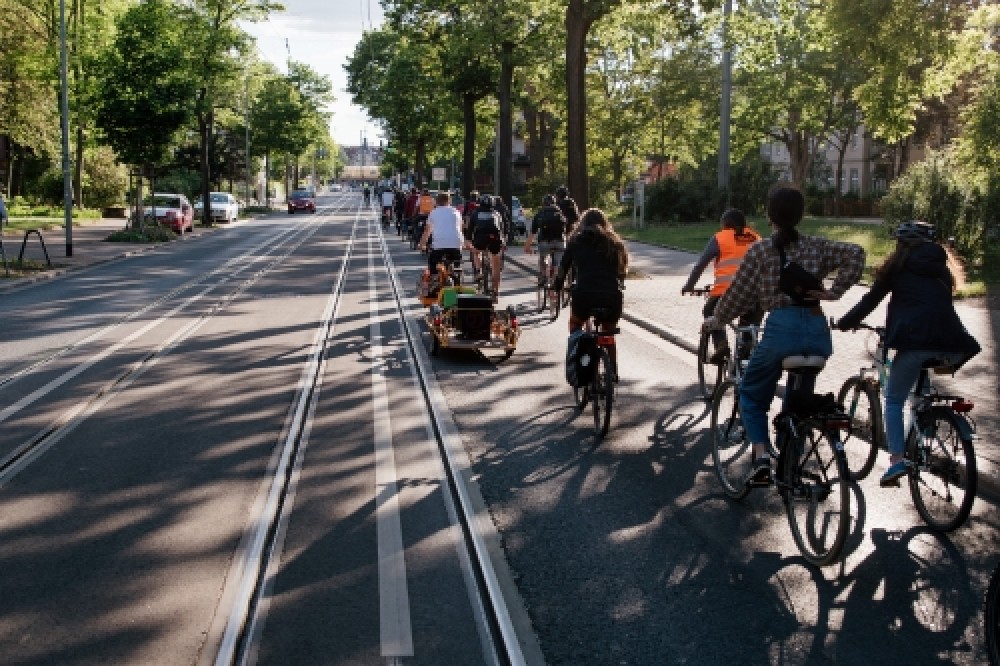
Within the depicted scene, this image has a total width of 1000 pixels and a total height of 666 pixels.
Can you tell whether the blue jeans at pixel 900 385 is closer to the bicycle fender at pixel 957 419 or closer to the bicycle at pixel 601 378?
the bicycle fender at pixel 957 419

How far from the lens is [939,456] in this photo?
5797mm

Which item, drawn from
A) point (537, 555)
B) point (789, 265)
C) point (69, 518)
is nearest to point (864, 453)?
point (789, 265)

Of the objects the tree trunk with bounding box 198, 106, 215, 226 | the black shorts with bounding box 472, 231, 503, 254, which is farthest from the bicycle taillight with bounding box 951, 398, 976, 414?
the tree trunk with bounding box 198, 106, 215, 226

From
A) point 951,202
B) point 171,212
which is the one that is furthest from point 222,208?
point 951,202

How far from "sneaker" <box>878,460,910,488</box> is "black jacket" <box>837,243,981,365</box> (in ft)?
2.20

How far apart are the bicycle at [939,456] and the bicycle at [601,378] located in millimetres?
2202

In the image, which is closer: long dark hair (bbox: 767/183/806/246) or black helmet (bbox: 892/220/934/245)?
long dark hair (bbox: 767/183/806/246)

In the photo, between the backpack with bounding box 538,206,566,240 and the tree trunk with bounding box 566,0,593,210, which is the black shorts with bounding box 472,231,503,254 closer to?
the backpack with bounding box 538,206,566,240

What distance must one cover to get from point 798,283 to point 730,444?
58.9 inches

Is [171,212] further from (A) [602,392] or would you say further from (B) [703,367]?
(A) [602,392]

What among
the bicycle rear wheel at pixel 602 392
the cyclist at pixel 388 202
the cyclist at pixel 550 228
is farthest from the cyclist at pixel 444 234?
the cyclist at pixel 388 202

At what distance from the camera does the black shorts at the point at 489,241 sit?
53.9 ft

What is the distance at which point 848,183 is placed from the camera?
238ft

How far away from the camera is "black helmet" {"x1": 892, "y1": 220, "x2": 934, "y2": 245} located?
5.86 m
